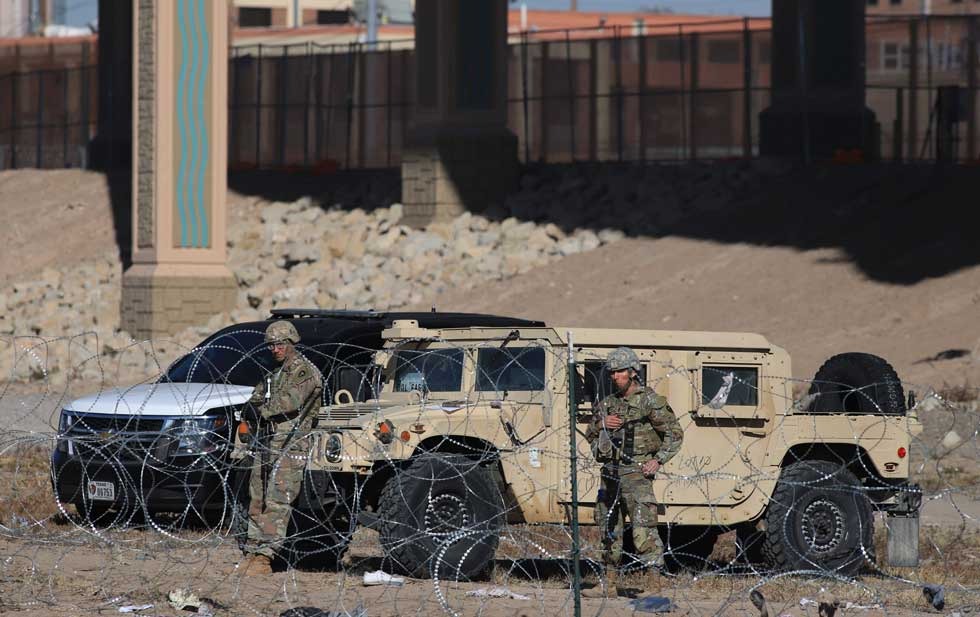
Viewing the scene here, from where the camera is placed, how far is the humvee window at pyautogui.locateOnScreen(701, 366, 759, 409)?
39.7ft

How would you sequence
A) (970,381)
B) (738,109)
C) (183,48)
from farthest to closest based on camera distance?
(738,109)
(183,48)
(970,381)

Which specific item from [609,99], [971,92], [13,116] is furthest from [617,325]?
[13,116]

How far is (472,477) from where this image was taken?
11391 millimetres

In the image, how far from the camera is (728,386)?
12156mm

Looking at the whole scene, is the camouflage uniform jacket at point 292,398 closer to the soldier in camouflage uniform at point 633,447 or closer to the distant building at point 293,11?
the soldier in camouflage uniform at point 633,447

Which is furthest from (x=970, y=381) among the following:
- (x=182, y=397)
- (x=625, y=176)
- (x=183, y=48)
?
(x=183, y=48)

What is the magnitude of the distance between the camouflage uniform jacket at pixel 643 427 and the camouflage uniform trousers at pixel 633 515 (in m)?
0.14

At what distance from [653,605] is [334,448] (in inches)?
91.7

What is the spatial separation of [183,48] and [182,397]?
1937 centimetres

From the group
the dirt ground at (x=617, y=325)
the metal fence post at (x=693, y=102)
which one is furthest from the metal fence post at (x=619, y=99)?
the dirt ground at (x=617, y=325)

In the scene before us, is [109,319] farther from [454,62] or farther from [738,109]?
[738,109]

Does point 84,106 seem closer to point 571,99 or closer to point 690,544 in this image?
point 571,99

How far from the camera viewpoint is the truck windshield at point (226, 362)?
14.7m

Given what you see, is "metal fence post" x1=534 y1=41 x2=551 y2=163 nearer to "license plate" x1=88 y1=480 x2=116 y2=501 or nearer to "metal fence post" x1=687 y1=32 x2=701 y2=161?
"metal fence post" x1=687 y1=32 x2=701 y2=161
